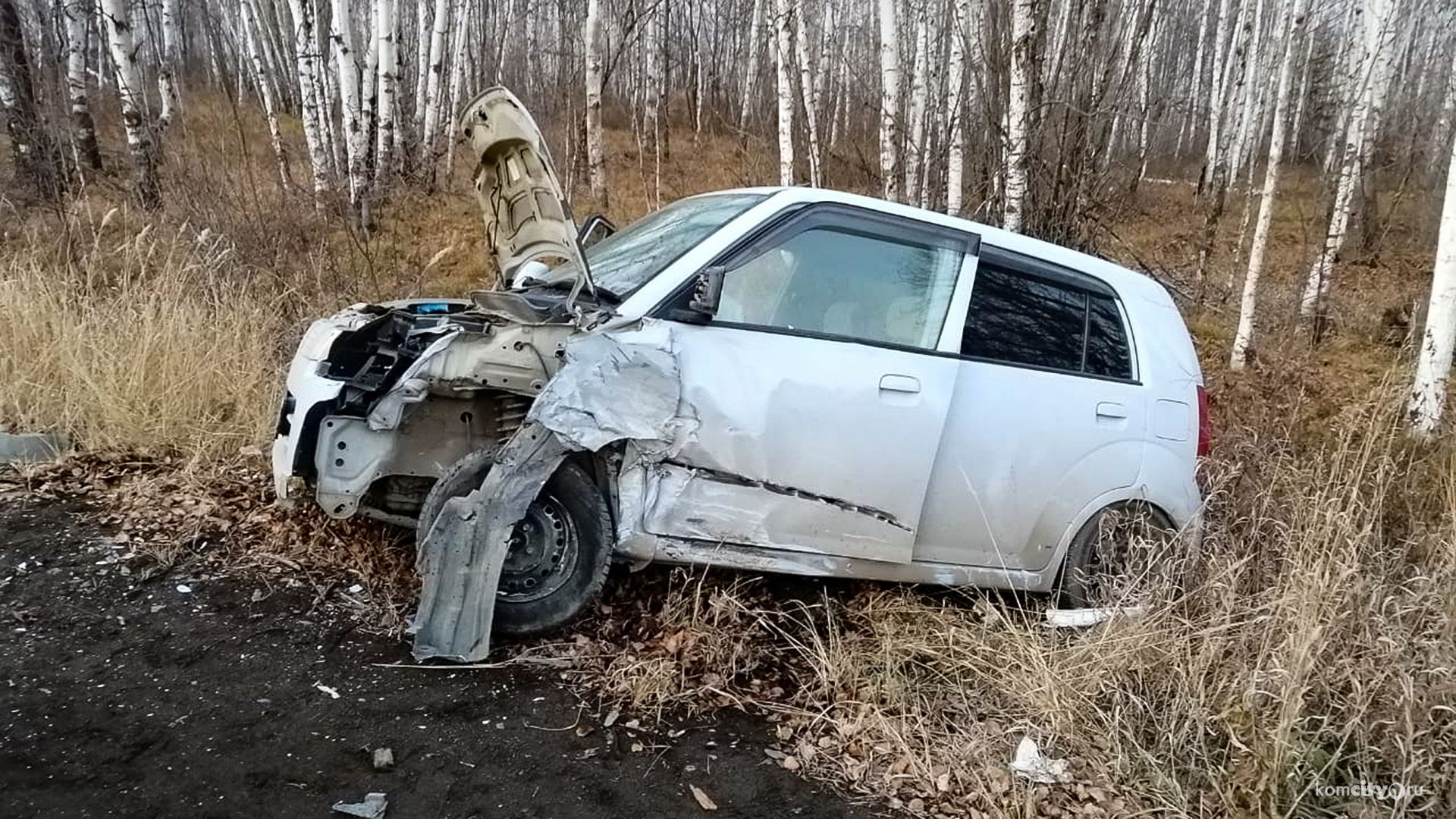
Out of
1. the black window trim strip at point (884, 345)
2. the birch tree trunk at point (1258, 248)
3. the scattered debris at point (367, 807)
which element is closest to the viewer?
the scattered debris at point (367, 807)

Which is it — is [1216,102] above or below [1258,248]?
above

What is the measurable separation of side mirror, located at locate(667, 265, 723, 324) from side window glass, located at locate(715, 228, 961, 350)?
0.06 metres

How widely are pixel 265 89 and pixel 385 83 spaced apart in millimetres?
1709

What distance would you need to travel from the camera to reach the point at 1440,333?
5.05 m

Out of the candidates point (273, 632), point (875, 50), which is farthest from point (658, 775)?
point (875, 50)

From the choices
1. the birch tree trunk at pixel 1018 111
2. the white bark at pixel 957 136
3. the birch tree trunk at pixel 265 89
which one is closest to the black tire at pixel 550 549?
the birch tree trunk at pixel 1018 111

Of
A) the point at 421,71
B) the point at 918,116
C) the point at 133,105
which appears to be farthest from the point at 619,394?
the point at 421,71

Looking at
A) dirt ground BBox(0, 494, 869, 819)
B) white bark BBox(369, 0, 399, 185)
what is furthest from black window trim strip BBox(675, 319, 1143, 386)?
white bark BBox(369, 0, 399, 185)

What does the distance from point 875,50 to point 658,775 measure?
18.4 meters

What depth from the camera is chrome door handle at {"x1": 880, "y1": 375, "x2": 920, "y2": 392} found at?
3.45 m

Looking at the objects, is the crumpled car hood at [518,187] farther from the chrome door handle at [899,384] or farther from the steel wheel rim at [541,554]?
the chrome door handle at [899,384]

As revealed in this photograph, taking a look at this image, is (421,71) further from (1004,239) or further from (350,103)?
(1004,239)

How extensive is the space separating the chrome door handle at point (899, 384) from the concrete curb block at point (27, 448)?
4.20m

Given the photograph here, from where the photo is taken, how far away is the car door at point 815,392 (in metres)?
3.36
